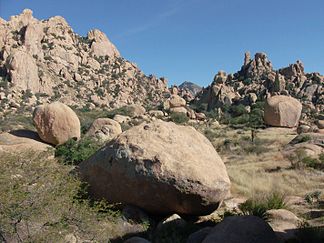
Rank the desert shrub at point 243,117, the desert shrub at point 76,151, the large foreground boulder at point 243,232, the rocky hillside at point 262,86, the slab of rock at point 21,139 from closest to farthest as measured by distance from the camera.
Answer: the large foreground boulder at point 243,232, the desert shrub at point 76,151, the slab of rock at point 21,139, the desert shrub at point 243,117, the rocky hillside at point 262,86

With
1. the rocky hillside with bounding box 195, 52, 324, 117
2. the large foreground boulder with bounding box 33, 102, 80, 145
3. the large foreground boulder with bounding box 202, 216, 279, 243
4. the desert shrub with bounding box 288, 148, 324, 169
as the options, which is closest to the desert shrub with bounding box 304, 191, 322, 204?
the desert shrub with bounding box 288, 148, 324, 169

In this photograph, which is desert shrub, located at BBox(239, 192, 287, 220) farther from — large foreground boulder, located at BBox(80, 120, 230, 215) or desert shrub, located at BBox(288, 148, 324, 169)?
A: desert shrub, located at BBox(288, 148, 324, 169)

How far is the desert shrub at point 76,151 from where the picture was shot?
1531 centimetres

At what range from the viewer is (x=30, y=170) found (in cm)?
751

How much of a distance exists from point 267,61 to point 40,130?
2453 inches

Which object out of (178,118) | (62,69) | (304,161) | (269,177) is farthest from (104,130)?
(62,69)

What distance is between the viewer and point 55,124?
19.3m

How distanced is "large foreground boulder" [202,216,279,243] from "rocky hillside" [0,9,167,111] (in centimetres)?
4489

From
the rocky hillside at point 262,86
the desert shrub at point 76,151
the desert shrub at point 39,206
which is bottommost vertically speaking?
the desert shrub at point 39,206

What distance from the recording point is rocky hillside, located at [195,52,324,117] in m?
62.0

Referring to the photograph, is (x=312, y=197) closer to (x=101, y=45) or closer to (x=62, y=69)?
(x=62, y=69)

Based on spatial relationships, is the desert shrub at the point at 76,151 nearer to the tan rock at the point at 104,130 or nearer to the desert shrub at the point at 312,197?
the tan rock at the point at 104,130

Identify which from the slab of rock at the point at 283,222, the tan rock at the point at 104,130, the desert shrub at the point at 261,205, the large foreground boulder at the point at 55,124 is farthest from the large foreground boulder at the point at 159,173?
the tan rock at the point at 104,130

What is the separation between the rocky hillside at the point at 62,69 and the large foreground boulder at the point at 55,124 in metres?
31.1
